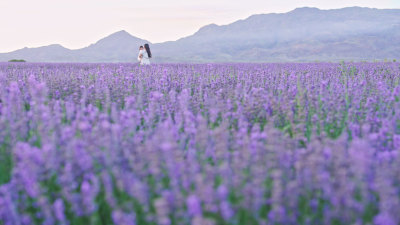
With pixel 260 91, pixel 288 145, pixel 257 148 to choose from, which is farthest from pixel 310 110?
pixel 257 148

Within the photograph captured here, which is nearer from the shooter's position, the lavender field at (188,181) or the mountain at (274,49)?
the lavender field at (188,181)

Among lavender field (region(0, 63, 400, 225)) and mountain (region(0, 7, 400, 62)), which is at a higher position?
mountain (region(0, 7, 400, 62))

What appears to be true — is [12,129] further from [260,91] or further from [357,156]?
[260,91]

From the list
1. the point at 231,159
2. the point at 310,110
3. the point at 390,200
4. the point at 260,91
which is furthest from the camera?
the point at 260,91

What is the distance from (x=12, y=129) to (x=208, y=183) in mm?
1400

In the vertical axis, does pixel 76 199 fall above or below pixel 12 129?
below

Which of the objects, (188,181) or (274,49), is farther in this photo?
(274,49)

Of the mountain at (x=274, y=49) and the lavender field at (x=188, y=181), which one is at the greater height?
the mountain at (x=274, y=49)

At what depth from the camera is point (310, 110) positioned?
3410 mm

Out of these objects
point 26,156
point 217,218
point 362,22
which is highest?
point 362,22

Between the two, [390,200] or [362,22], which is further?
[362,22]

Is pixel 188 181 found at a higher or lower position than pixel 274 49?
lower

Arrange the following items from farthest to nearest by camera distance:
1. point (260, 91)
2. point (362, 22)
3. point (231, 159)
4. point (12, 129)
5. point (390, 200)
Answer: point (362, 22) → point (260, 91) → point (12, 129) → point (231, 159) → point (390, 200)

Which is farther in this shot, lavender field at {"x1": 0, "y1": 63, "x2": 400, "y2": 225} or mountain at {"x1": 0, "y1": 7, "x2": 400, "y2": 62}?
mountain at {"x1": 0, "y1": 7, "x2": 400, "y2": 62}
